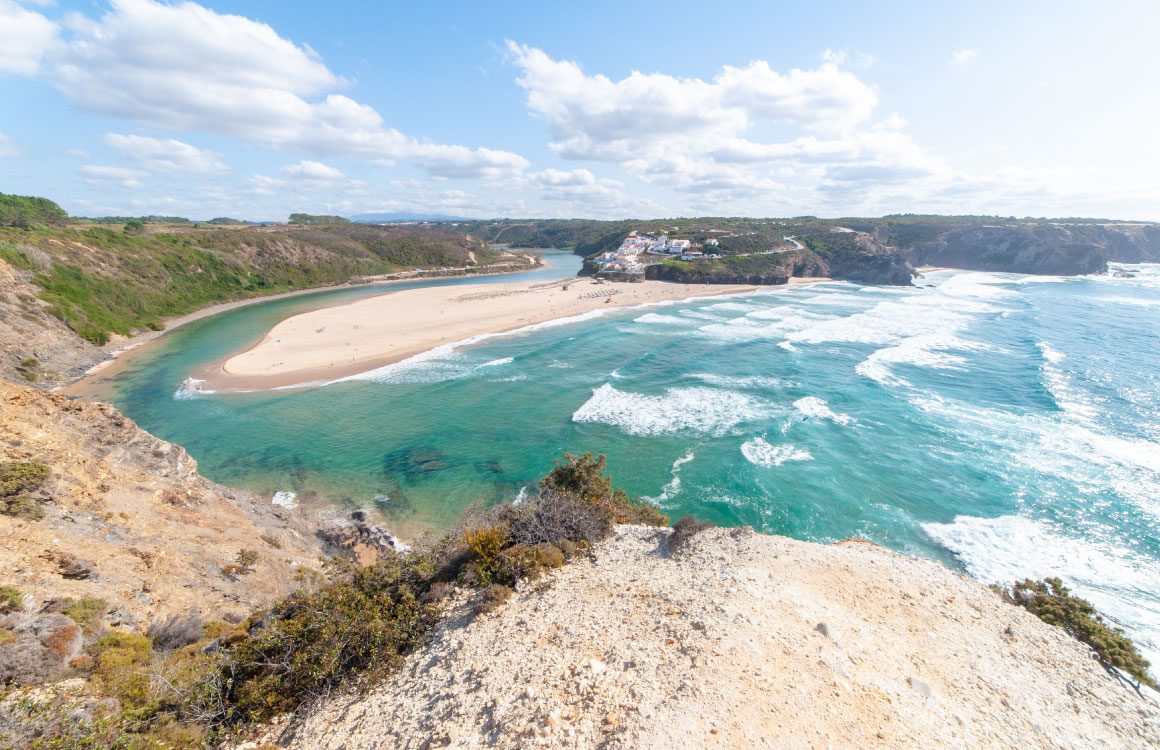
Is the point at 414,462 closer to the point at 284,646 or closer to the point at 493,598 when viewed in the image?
the point at 493,598

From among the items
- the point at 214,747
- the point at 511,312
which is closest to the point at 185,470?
the point at 214,747

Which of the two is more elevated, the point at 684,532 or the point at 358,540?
the point at 684,532

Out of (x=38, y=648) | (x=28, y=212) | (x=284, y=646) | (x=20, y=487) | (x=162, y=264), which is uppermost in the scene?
(x=28, y=212)

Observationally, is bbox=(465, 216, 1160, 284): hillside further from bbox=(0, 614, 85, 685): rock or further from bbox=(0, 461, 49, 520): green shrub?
bbox=(0, 614, 85, 685): rock

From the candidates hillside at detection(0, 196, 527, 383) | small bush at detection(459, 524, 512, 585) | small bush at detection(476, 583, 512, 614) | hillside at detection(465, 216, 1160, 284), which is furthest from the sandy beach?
small bush at detection(476, 583, 512, 614)

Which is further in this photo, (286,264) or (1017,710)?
(286,264)

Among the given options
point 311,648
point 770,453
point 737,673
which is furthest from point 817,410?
point 311,648

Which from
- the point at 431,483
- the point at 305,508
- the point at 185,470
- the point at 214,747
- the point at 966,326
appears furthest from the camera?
the point at 966,326

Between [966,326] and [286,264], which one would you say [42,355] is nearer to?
[286,264]
